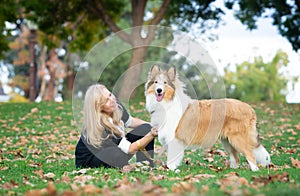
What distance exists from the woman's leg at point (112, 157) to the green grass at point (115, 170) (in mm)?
211

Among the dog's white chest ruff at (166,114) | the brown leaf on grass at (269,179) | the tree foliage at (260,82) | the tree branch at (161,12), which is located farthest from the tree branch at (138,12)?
the tree foliage at (260,82)

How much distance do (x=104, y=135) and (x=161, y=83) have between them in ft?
3.66

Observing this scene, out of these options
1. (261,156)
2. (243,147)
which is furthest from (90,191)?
(261,156)

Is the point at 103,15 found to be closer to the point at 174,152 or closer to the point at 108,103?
the point at 108,103

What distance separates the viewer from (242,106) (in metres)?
6.10

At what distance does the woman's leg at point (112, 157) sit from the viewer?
592 cm

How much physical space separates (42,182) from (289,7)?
1506 cm

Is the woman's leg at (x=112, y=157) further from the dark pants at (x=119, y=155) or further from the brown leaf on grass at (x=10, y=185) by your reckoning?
the brown leaf on grass at (x=10, y=185)

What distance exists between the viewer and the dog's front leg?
6105 mm

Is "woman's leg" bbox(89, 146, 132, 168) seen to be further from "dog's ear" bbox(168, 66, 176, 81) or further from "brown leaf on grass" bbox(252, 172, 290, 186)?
"brown leaf on grass" bbox(252, 172, 290, 186)

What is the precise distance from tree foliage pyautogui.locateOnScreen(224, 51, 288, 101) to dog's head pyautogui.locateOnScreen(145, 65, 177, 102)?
44.3 meters

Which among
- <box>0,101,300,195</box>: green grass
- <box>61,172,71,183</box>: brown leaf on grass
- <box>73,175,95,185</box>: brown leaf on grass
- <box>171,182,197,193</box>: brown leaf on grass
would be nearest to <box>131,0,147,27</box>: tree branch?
<box>0,101,300,195</box>: green grass

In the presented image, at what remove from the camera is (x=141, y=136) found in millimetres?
6449

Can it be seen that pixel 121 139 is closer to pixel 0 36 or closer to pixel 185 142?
pixel 185 142
